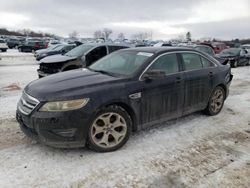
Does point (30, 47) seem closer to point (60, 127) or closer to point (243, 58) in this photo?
point (243, 58)

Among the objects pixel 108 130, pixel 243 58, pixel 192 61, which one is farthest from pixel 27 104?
pixel 243 58

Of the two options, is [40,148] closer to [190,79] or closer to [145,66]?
[145,66]

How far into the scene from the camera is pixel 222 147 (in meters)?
4.53

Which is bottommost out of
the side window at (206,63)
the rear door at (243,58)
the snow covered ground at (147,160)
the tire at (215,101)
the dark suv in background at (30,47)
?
the dark suv in background at (30,47)

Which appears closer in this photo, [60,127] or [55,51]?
[60,127]

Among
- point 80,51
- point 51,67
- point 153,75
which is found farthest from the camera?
point 80,51

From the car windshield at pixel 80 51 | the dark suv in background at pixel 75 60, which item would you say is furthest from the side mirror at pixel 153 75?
the car windshield at pixel 80 51

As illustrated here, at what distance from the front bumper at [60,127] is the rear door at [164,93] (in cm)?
112

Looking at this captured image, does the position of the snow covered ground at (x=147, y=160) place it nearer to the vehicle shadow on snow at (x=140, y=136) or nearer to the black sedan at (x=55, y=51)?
the vehicle shadow on snow at (x=140, y=136)

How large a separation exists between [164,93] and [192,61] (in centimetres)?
124

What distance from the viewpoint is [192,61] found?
223 inches

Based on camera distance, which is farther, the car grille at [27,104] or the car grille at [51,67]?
the car grille at [51,67]

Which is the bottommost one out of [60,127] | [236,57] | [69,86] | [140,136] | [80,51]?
[236,57]

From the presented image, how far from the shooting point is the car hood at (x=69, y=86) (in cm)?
396
